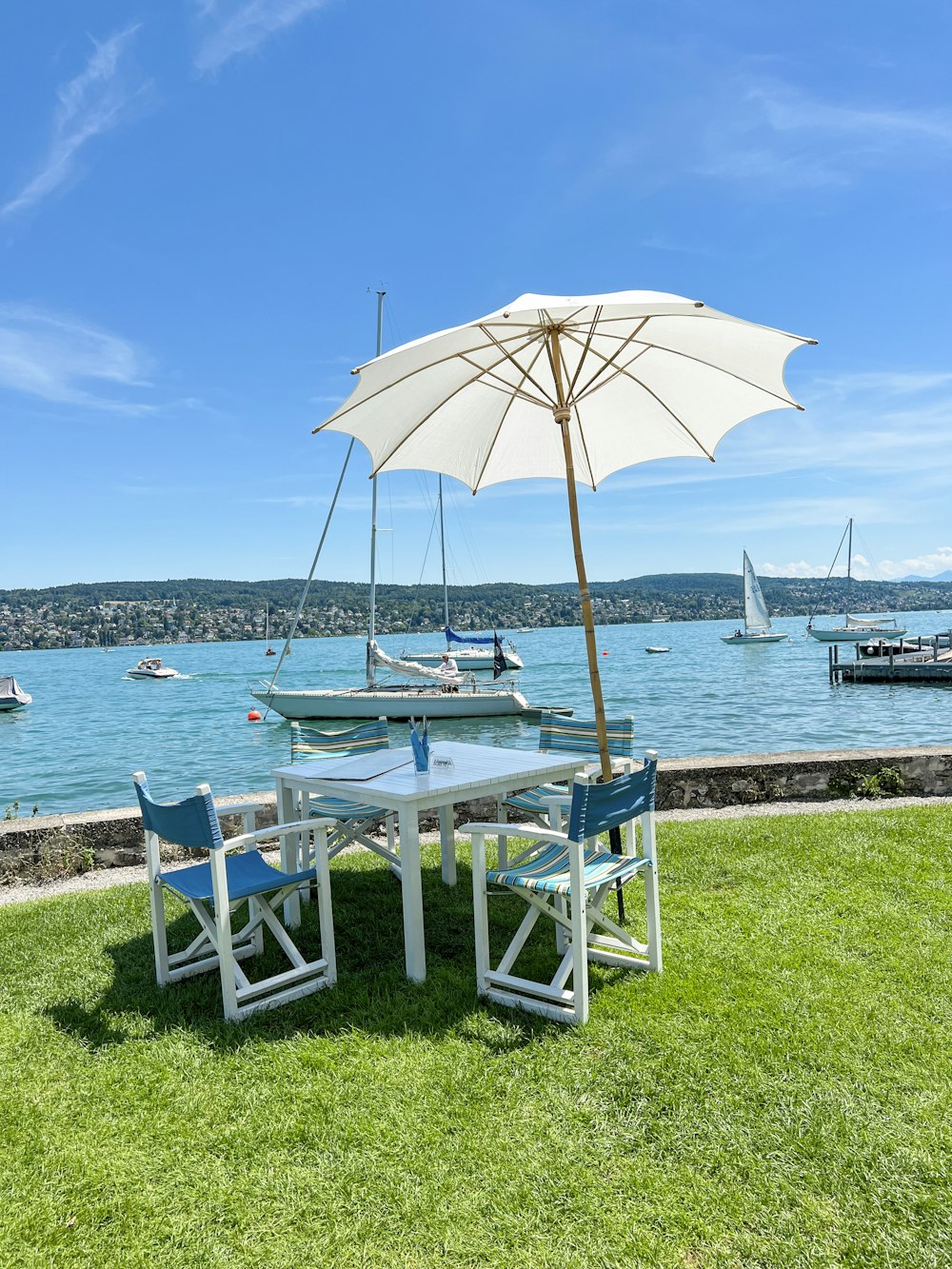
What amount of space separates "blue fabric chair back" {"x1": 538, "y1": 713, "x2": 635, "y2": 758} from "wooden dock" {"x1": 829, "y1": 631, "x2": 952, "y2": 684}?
29.7 meters

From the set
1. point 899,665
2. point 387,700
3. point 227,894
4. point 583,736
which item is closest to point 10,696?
point 387,700

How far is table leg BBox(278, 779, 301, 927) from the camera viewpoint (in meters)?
4.16

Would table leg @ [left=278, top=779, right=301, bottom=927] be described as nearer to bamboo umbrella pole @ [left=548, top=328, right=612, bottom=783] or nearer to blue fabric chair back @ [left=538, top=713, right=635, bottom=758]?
blue fabric chair back @ [left=538, top=713, right=635, bottom=758]

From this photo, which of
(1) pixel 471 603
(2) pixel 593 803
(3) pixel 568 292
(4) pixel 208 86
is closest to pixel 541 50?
(4) pixel 208 86

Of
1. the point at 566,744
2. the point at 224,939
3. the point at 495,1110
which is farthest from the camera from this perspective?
the point at 566,744

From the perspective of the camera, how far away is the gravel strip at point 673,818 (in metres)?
4.98

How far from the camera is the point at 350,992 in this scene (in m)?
3.33

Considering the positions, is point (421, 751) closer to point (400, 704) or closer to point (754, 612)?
point (400, 704)

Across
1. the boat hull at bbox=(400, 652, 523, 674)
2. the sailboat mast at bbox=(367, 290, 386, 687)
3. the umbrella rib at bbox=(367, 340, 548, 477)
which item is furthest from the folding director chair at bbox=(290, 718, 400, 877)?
the boat hull at bbox=(400, 652, 523, 674)

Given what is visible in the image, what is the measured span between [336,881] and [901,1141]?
334cm

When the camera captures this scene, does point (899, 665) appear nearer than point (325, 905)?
No

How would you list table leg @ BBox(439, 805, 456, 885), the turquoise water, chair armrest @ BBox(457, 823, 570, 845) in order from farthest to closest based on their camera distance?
1. the turquoise water
2. table leg @ BBox(439, 805, 456, 885)
3. chair armrest @ BBox(457, 823, 570, 845)

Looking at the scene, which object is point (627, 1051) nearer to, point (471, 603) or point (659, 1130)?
point (659, 1130)

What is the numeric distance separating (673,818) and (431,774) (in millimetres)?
2670
